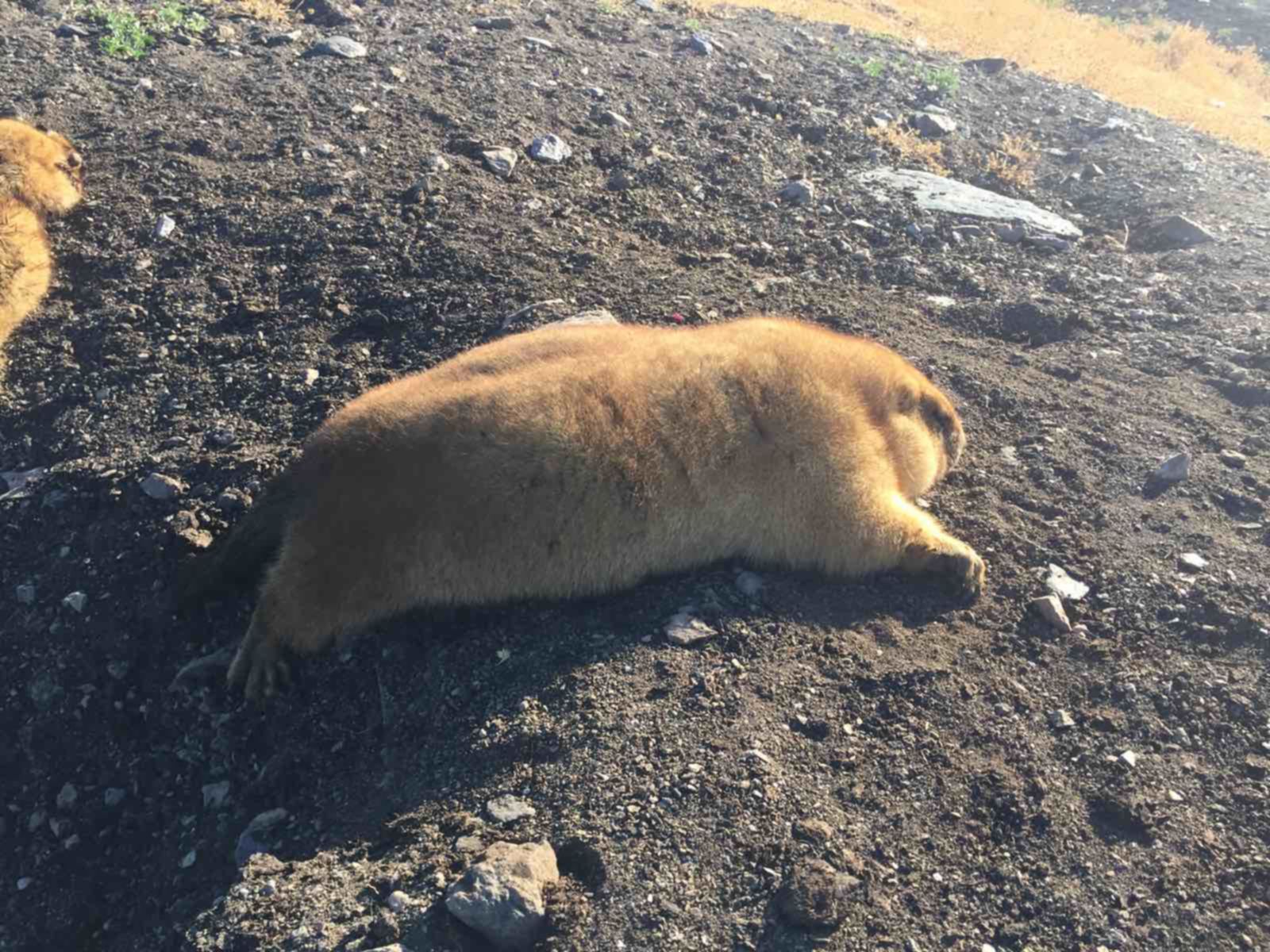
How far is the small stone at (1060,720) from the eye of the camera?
4.92m

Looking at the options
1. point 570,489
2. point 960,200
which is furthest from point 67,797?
point 960,200

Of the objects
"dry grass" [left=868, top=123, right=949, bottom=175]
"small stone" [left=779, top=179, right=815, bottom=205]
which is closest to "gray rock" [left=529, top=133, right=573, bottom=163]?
"small stone" [left=779, top=179, right=815, bottom=205]

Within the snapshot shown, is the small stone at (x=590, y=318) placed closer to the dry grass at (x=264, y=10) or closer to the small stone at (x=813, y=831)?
the small stone at (x=813, y=831)

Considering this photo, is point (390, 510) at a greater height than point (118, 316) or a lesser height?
greater

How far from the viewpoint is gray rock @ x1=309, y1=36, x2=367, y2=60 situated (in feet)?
35.4

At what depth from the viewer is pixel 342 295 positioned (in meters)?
7.61

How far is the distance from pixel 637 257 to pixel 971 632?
15.2 feet

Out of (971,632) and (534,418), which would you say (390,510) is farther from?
(971,632)

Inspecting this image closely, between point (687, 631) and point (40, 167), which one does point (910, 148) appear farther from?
point (40, 167)

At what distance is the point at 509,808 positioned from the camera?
422cm

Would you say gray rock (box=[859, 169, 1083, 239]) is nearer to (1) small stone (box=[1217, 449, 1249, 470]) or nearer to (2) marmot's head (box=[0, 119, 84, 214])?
(1) small stone (box=[1217, 449, 1249, 470])

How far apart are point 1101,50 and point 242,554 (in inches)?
882

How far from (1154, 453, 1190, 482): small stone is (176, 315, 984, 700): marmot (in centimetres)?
205

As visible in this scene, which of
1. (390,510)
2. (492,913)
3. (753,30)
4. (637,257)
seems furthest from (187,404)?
(753,30)
